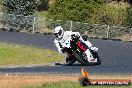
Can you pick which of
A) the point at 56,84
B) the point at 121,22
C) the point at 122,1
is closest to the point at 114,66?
the point at 56,84

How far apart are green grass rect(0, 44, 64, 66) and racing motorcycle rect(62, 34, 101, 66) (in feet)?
9.48

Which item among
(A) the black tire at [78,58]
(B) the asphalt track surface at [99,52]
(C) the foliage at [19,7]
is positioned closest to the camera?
(B) the asphalt track surface at [99,52]

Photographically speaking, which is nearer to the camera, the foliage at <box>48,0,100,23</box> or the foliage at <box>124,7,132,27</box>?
the foliage at <box>124,7,132,27</box>

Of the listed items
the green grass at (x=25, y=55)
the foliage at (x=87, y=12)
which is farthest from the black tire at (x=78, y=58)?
the foliage at (x=87, y=12)

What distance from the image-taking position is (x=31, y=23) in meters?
39.7

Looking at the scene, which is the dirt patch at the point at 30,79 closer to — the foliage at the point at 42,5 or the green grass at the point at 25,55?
the green grass at the point at 25,55

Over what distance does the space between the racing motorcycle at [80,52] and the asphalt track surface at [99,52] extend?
0.39 metres

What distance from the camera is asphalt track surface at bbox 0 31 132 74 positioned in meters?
22.7

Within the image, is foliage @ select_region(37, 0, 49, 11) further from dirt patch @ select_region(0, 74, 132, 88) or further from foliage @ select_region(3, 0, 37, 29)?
dirt patch @ select_region(0, 74, 132, 88)

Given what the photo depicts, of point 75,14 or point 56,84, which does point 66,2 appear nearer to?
point 75,14

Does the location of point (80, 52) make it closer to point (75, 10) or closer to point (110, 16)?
point (110, 16)

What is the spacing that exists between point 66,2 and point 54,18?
1.82 meters

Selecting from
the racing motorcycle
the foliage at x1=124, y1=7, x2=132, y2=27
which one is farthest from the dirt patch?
the foliage at x1=124, y1=7, x2=132, y2=27

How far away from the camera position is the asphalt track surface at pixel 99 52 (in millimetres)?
22719
